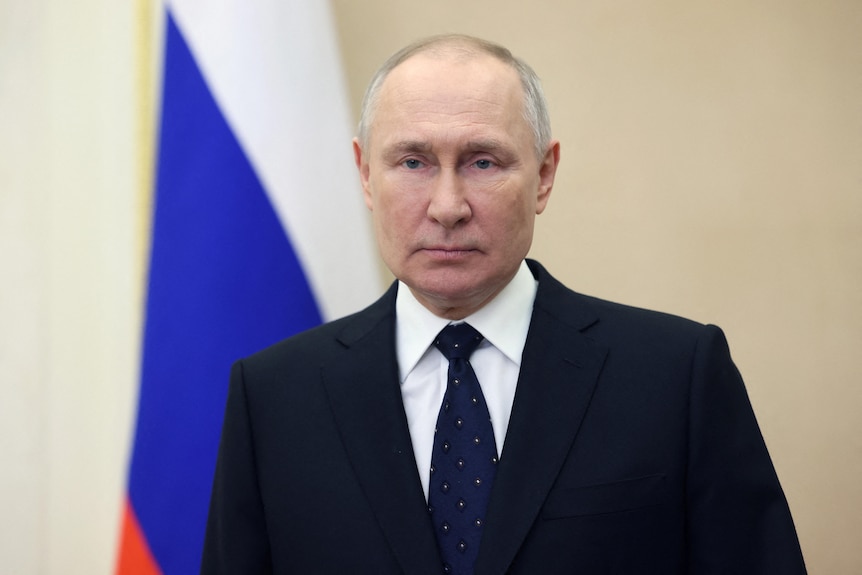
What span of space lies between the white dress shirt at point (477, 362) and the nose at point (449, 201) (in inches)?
7.2

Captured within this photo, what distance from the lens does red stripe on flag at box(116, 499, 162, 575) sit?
1.99 metres

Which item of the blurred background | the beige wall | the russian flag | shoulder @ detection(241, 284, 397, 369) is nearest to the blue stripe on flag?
the russian flag

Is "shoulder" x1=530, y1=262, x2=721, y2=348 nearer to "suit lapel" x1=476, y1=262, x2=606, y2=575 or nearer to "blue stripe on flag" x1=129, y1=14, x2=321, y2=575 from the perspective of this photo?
"suit lapel" x1=476, y1=262, x2=606, y2=575

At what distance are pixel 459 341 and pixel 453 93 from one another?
1.25 ft

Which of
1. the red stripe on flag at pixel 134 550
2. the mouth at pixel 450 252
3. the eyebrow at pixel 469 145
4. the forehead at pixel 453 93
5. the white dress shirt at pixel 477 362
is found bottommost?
the red stripe on flag at pixel 134 550

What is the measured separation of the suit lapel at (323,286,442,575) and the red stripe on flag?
0.67 meters

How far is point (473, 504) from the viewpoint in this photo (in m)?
1.43

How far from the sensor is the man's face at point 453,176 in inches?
57.0

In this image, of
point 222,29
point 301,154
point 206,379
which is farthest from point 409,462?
point 222,29

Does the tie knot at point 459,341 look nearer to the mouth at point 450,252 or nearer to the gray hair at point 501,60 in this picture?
the mouth at point 450,252

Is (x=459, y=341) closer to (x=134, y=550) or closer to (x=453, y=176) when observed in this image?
(x=453, y=176)

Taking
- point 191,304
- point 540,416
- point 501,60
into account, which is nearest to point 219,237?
point 191,304

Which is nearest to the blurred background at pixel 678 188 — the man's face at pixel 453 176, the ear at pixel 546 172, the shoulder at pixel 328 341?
the shoulder at pixel 328 341

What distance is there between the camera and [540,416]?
1.46 m
